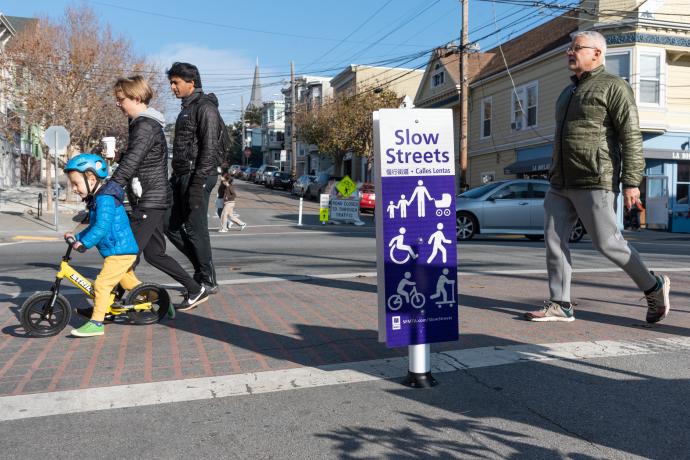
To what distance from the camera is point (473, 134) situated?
108 ft

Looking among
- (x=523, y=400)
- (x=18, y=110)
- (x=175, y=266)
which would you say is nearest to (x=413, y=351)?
(x=523, y=400)

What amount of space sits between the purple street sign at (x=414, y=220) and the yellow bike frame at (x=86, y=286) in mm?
2415

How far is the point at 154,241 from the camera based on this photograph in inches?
205

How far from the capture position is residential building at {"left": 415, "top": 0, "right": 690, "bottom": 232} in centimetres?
2284

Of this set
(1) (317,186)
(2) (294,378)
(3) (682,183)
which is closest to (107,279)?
(2) (294,378)

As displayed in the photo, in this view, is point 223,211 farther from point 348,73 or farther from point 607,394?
point 348,73

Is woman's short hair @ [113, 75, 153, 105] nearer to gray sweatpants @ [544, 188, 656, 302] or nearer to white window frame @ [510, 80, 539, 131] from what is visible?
gray sweatpants @ [544, 188, 656, 302]

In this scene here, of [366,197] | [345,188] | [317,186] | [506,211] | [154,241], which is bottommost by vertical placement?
[154,241]

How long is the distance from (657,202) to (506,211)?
37.2 ft

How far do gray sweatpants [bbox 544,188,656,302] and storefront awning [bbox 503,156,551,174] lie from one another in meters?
21.0

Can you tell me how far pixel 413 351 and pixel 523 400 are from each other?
1.99 ft

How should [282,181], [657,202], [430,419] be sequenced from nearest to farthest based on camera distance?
[430,419], [657,202], [282,181]

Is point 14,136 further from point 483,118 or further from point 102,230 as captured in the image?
point 102,230

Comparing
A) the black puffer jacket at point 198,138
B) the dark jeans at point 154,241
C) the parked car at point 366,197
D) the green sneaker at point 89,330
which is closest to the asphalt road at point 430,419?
the green sneaker at point 89,330
